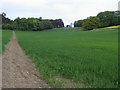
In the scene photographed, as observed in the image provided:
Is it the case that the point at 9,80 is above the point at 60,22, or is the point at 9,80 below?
below

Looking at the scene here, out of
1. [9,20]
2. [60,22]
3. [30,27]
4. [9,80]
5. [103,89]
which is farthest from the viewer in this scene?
[60,22]

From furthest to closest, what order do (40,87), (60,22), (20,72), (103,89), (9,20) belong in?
(60,22)
(9,20)
(20,72)
(40,87)
(103,89)

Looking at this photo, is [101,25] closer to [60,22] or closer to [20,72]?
[60,22]

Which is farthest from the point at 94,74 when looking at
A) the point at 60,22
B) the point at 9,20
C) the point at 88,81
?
the point at 60,22

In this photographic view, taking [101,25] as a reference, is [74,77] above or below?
below

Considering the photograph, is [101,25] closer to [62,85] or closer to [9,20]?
[9,20]

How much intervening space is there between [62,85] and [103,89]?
1.53 metres

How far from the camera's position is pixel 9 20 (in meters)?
121

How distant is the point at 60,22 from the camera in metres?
151

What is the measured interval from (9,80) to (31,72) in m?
1.55

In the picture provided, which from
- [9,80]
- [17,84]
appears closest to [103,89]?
[17,84]

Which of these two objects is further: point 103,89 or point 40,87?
point 40,87

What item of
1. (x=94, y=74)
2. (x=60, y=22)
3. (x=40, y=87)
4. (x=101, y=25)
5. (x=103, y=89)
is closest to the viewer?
(x=103, y=89)

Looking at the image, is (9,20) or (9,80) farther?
(9,20)
